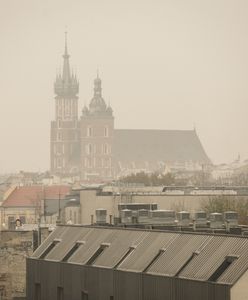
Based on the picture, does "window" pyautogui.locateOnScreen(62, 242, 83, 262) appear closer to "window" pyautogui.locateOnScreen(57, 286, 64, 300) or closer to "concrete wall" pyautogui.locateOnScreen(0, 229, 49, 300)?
"window" pyautogui.locateOnScreen(57, 286, 64, 300)

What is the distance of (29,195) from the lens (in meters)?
157

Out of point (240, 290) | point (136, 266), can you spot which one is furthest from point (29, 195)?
point (240, 290)

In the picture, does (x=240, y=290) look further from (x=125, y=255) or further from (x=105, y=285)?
(x=125, y=255)

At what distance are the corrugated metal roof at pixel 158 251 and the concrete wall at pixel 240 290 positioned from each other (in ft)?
0.45

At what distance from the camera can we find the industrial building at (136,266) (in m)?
32.3

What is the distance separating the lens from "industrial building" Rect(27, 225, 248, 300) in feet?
106

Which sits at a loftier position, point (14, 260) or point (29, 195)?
point (29, 195)

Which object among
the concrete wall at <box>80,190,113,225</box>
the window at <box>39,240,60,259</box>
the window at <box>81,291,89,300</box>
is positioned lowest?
the window at <box>81,291,89,300</box>

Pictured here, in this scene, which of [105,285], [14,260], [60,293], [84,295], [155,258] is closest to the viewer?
[155,258]

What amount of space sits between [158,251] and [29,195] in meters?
120

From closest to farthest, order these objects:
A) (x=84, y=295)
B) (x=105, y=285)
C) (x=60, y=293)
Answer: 1. (x=105, y=285)
2. (x=84, y=295)
3. (x=60, y=293)

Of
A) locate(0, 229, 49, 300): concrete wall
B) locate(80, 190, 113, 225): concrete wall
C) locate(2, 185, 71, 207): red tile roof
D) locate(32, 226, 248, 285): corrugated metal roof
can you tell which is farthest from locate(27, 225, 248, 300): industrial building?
locate(2, 185, 71, 207): red tile roof

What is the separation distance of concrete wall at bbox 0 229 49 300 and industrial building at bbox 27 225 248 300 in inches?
245

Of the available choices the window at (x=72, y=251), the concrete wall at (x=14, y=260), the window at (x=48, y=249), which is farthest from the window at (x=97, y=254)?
the concrete wall at (x=14, y=260)
